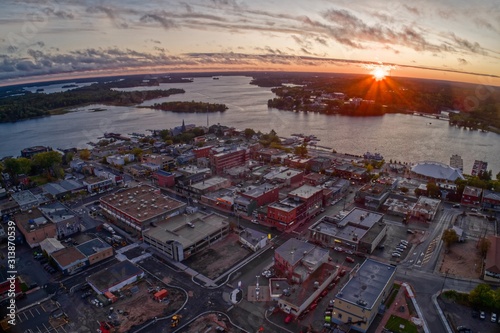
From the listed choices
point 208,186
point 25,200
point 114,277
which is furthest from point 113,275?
point 25,200

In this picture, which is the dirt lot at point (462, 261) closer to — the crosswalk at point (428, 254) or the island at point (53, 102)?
the crosswalk at point (428, 254)

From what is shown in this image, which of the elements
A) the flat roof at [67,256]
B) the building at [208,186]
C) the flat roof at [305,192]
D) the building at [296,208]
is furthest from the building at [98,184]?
the flat roof at [305,192]

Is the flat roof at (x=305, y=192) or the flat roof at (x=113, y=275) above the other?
the flat roof at (x=305, y=192)

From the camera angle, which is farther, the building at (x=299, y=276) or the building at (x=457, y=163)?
the building at (x=457, y=163)

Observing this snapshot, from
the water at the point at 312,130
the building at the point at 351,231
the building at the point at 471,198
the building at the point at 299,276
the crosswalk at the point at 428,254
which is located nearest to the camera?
the building at the point at 299,276

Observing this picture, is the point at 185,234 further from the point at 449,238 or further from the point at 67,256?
the point at 449,238

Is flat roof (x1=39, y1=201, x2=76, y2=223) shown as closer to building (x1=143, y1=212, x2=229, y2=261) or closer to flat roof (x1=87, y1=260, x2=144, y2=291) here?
building (x1=143, y1=212, x2=229, y2=261)
